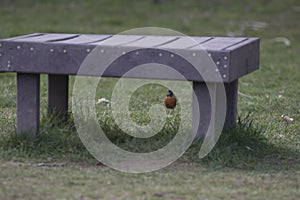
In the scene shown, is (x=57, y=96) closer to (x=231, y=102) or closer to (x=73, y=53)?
(x=73, y=53)

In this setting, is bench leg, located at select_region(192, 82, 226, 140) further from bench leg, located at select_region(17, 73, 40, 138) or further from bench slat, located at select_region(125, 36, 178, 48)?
bench leg, located at select_region(17, 73, 40, 138)

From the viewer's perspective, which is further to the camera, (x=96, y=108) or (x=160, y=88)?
(x=160, y=88)

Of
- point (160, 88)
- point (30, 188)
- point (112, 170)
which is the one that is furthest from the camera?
point (160, 88)

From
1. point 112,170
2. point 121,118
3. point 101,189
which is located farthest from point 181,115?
point 101,189

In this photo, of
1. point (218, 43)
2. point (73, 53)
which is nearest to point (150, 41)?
point (218, 43)

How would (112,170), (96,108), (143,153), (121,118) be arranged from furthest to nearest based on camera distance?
(96,108), (121,118), (143,153), (112,170)

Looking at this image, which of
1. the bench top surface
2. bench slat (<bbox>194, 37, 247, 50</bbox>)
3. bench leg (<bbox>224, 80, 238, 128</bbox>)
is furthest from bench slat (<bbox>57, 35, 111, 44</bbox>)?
bench leg (<bbox>224, 80, 238, 128</bbox>)

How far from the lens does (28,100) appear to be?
4707mm

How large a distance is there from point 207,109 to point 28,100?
108 cm

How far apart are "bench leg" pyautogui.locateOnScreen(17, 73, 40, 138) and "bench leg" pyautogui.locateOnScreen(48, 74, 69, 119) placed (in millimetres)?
441

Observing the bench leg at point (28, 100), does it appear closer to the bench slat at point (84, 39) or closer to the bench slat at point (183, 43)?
the bench slat at point (84, 39)

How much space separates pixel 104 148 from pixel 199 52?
842mm

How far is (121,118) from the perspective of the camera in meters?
5.48

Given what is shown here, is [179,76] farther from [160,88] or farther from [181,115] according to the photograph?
[160,88]
